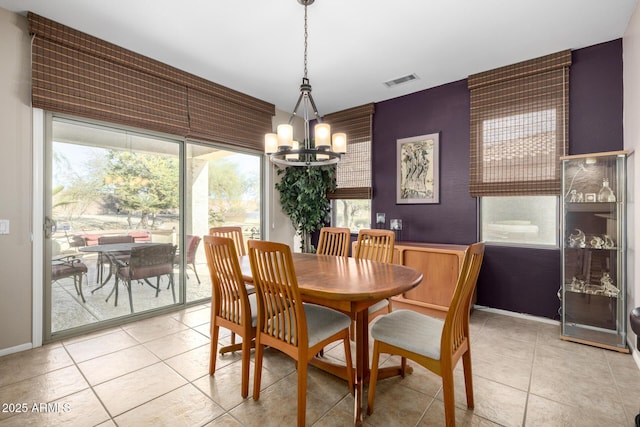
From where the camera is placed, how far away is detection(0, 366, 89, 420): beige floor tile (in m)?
1.88

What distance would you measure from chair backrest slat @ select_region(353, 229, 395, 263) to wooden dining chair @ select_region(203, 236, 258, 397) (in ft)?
3.81

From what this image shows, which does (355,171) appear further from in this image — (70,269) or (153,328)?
(70,269)

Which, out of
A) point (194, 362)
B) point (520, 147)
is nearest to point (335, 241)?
point (194, 362)

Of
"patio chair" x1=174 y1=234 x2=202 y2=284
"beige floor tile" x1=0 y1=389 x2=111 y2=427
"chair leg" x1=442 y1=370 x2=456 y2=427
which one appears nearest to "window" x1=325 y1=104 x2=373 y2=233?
"patio chair" x1=174 y1=234 x2=202 y2=284

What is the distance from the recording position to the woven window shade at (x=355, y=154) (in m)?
4.41

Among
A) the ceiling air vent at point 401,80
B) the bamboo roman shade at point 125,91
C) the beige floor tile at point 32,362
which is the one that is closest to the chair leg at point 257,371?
the beige floor tile at point 32,362

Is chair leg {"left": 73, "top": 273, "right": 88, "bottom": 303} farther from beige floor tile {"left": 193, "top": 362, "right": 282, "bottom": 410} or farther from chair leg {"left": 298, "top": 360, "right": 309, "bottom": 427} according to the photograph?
chair leg {"left": 298, "top": 360, "right": 309, "bottom": 427}

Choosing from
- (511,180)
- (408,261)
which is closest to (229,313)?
(408,261)

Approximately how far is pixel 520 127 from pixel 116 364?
4442mm

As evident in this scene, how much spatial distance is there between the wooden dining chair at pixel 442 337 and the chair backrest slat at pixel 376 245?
811 mm

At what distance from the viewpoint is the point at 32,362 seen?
7.59 feet

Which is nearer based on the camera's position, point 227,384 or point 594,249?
point 227,384

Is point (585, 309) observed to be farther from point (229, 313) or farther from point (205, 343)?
point (205, 343)

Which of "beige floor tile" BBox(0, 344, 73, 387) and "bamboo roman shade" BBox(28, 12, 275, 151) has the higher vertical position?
"bamboo roman shade" BBox(28, 12, 275, 151)
